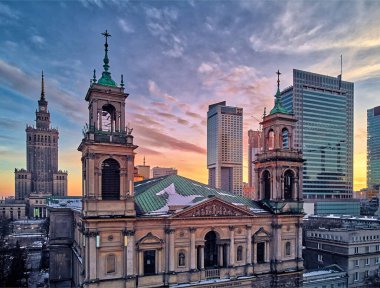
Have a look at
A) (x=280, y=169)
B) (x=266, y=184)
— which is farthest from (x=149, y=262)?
(x=280, y=169)

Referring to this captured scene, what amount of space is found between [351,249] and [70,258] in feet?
177

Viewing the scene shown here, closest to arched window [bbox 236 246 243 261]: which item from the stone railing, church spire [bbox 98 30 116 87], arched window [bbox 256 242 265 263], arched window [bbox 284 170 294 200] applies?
arched window [bbox 256 242 265 263]

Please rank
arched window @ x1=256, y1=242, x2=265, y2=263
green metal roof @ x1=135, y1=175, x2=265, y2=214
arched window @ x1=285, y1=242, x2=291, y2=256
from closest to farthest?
green metal roof @ x1=135, y1=175, x2=265, y2=214 → arched window @ x1=256, y1=242, x2=265, y2=263 → arched window @ x1=285, y1=242, x2=291, y2=256

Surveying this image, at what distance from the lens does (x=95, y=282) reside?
30.9 m

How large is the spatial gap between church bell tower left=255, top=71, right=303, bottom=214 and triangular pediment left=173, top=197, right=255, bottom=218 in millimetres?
6588

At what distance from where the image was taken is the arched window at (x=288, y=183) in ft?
146

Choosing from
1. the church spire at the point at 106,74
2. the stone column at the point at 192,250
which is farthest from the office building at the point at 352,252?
the church spire at the point at 106,74

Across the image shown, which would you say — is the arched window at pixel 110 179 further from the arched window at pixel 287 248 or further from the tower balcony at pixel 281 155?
the arched window at pixel 287 248

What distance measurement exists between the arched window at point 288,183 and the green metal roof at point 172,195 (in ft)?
16.5

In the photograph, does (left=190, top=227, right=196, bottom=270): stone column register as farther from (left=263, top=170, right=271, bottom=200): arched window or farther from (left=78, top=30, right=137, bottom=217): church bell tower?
(left=263, top=170, right=271, bottom=200): arched window

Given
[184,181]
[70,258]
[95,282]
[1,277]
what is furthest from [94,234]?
[1,277]

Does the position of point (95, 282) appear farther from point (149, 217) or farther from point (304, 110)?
point (304, 110)

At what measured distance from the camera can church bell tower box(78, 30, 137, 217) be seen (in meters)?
32.3

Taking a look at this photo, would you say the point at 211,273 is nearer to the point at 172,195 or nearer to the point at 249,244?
the point at 249,244
